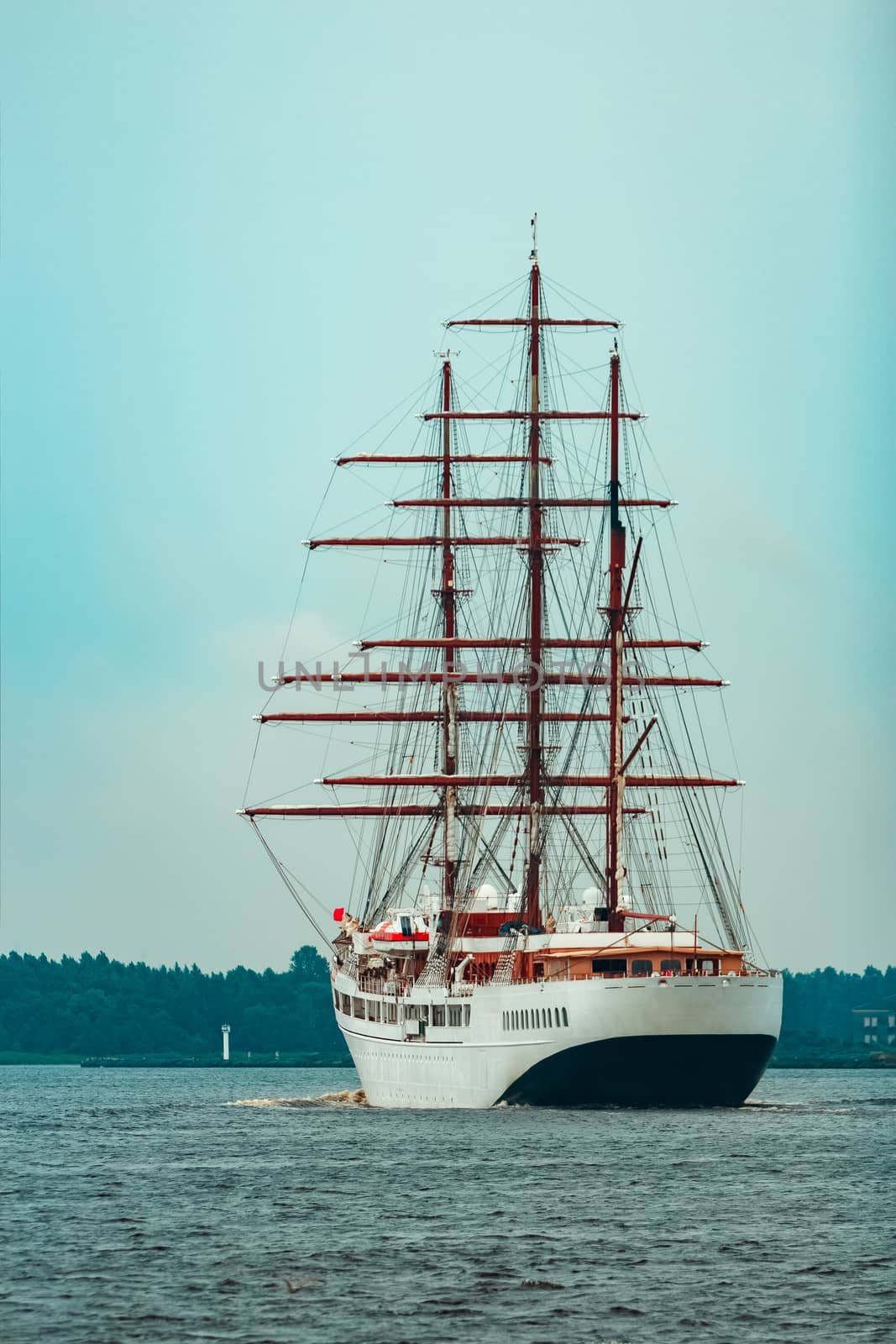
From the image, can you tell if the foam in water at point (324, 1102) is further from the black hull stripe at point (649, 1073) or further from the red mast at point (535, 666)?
the black hull stripe at point (649, 1073)

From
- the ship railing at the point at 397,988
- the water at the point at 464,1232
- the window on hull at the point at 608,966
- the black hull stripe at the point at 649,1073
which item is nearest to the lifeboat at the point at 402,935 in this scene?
the ship railing at the point at 397,988

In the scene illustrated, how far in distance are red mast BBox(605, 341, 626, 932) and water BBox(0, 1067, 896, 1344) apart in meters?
11.5

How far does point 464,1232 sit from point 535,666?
55972 mm

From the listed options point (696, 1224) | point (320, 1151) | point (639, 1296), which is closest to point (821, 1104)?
point (320, 1151)

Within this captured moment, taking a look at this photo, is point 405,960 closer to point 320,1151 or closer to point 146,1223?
point 320,1151

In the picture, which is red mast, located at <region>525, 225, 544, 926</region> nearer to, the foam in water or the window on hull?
the window on hull

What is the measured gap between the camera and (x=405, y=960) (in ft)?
368

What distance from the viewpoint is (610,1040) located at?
86.3m

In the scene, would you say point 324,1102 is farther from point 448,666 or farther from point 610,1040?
point 610,1040

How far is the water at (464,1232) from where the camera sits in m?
42.1

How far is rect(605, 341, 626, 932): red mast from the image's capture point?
320ft

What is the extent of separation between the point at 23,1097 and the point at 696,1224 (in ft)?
357

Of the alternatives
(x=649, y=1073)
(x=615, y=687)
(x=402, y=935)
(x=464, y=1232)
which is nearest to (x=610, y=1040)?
(x=649, y=1073)

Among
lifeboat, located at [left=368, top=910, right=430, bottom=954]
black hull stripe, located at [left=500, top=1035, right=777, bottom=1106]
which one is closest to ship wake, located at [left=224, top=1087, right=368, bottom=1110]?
lifeboat, located at [left=368, top=910, right=430, bottom=954]
